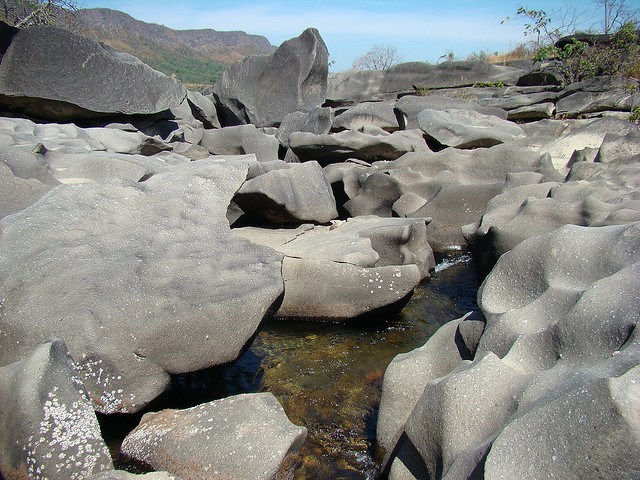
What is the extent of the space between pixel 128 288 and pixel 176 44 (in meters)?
63.1

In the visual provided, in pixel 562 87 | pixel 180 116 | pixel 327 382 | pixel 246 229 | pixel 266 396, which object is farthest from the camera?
pixel 562 87

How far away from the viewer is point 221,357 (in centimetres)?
303

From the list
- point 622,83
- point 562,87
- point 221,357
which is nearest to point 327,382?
point 221,357

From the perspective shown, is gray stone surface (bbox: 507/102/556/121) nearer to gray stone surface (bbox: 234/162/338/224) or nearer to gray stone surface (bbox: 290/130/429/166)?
gray stone surface (bbox: 290/130/429/166)

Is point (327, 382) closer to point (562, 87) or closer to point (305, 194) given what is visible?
point (305, 194)

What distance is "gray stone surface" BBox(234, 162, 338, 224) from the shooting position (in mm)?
5362

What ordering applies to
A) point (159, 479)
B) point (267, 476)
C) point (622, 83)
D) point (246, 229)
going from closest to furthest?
1. point (159, 479)
2. point (267, 476)
3. point (246, 229)
4. point (622, 83)

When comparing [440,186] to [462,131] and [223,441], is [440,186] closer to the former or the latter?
[462,131]

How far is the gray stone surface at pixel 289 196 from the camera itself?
536 centimetres

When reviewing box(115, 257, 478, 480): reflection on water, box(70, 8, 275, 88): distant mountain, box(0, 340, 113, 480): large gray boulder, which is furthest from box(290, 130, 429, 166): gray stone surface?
box(70, 8, 275, 88): distant mountain

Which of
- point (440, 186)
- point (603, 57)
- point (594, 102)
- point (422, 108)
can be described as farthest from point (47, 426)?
point (603, 57)

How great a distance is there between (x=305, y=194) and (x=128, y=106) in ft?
15.7

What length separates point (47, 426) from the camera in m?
2.37

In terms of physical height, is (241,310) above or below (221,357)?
above
